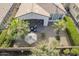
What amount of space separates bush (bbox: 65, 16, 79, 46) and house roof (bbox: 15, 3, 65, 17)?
0.11 meters

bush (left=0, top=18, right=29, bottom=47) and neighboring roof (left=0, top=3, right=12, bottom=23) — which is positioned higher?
neighboring roof (left=0, top=3, right=12, bottom=23)

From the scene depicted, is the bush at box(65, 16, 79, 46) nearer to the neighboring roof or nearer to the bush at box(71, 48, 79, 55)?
the bush at box(71, 48, 79, 55)

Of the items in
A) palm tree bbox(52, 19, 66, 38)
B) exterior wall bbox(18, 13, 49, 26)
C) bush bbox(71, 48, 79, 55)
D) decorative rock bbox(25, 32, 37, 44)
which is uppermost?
exterior wall bbox(18, 13, 49, 26)

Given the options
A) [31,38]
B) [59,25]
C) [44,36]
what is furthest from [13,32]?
[59,25]

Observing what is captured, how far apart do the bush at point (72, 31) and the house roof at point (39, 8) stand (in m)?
0.11

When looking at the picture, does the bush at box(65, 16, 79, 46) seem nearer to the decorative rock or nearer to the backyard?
the backyard

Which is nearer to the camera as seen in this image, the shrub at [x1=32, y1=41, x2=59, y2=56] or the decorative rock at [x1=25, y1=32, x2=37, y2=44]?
the shrub at [x1=32, y1=41, x2=59, y2=56]

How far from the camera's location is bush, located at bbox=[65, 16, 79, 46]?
1.27m

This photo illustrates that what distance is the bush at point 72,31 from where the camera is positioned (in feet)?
4.16

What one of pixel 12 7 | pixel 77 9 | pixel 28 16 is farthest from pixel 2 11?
pixel 77 9

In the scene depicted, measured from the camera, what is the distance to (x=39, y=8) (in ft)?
4.11

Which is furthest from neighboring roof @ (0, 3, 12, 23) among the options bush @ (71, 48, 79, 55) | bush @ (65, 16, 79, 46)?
bush @ (71, 48, 79, 55)

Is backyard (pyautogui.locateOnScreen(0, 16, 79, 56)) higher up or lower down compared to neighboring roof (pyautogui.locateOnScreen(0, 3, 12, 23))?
lower down

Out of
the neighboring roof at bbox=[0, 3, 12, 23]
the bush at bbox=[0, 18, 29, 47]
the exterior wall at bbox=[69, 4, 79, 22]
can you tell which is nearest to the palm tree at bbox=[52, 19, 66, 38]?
the exterior wall at bbox=[69, 4, 79, 22]
